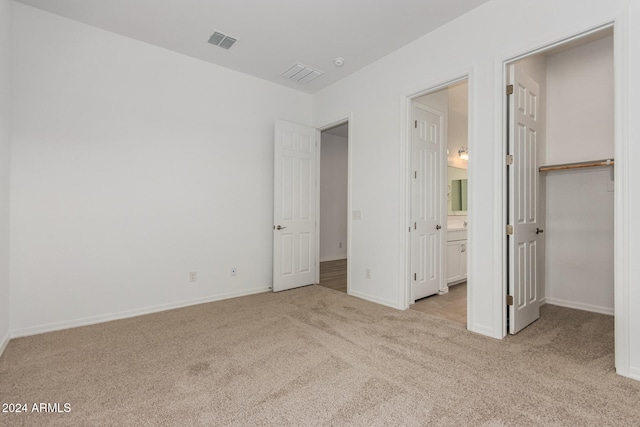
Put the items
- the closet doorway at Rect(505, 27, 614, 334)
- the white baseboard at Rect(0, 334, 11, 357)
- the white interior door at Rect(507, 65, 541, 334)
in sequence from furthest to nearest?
the closet doorway at Rect(505, 27, 614, 334) → the white interior door at Rect(507, 65, 541, 334) → the white baseboard at Rect(0, 334, 11, 357)

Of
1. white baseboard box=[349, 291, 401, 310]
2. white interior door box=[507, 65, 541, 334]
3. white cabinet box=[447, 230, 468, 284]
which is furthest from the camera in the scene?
white cabinet box=[447, 230, 468, 284]

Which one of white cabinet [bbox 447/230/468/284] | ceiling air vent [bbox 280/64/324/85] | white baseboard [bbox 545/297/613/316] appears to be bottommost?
white baseboard [bbox 545/297/613/316]

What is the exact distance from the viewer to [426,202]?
395 cm

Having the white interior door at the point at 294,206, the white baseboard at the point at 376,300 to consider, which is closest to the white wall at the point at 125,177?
the white interior door at the point at 294,206

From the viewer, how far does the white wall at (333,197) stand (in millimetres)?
7121

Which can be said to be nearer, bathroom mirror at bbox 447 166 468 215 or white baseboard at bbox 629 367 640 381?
white baseboard at bbox 629 367 640 381

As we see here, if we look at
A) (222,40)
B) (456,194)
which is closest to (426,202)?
(456,194)

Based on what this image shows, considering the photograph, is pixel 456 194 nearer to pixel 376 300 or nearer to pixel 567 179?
pixel 567 179

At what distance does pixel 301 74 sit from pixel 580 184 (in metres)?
3.57

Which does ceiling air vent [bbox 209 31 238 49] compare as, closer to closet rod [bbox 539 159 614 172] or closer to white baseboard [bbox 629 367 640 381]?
closet rod [bbox 539 159 614 172]

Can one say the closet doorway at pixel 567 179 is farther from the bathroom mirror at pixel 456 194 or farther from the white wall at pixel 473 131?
the bathroom mirror at pixel 456 194

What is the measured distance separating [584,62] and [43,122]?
221 inches

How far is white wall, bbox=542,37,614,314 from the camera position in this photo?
3383 mm

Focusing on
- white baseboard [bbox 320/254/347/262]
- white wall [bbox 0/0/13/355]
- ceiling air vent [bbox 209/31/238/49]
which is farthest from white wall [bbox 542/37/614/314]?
white wall [bbox 0/0/13/355]
